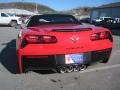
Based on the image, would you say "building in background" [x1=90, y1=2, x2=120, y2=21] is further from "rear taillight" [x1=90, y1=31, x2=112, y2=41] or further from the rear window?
"rear taillight" [x1=90, y1=31, x2=112, y2=41]

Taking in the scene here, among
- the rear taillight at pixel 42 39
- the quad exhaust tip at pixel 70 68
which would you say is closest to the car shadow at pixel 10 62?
the quad exhaust tip at pixel 70 68

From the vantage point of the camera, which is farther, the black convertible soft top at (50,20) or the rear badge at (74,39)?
the black convertible soft top at (50,20)

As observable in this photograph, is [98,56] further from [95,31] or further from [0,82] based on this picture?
[0,82]

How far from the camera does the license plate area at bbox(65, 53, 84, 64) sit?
5.49m

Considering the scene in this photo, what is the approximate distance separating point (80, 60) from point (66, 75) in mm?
524

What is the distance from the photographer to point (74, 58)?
5.54 metres

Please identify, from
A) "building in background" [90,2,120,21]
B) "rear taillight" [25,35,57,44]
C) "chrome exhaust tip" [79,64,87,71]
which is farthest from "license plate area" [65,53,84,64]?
"building in background" [90,2,120,21]

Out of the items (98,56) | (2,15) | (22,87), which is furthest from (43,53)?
(2,15)

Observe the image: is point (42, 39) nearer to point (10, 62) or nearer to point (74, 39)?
point (74, 39)

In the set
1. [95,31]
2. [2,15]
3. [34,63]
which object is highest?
[95,31]

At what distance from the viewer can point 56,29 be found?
5602 millimetres

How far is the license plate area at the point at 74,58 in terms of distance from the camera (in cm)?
549

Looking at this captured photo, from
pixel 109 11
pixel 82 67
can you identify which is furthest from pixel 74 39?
pixel 109 11

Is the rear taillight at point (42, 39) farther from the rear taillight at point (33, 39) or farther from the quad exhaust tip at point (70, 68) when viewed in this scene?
the quad exhaust tip at point (70, 68)
